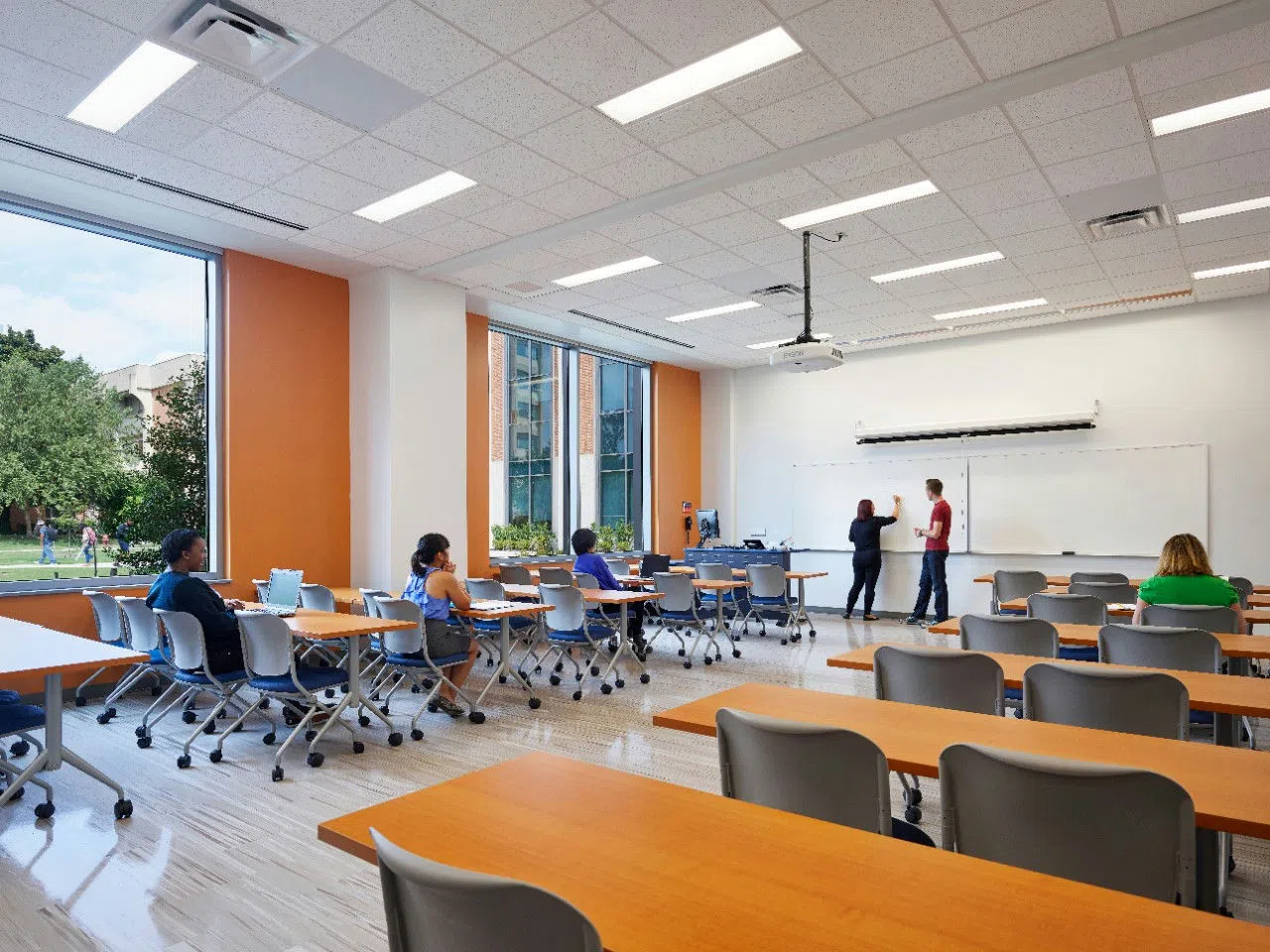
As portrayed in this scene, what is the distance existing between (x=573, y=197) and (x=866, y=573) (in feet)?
21.5

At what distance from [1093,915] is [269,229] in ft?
22.2

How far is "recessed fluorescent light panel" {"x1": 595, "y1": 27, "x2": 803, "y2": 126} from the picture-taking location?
3859mm

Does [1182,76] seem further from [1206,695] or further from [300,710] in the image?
[300,710]

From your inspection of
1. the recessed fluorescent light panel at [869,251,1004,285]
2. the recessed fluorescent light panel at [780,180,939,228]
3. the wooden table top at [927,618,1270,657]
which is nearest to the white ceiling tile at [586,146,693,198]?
the recessed fluorescent light panel at [780,180,939,228]

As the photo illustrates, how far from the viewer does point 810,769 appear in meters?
1.91

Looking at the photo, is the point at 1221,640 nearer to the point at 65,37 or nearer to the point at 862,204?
the point at 862,204

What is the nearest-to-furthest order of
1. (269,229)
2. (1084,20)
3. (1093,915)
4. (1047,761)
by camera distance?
(1093,915) < (1047,761) < (1084,20) < (269,229)

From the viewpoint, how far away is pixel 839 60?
398cm

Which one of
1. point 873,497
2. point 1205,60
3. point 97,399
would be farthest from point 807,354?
point 97,399

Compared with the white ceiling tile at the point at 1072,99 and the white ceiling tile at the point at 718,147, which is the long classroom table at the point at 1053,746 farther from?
the white ceiling tile at the point at 1072,99

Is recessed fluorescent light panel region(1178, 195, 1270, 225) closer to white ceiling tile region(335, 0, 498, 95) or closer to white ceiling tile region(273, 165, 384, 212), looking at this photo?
white ceiling tile region(335, 0, 498, 95)

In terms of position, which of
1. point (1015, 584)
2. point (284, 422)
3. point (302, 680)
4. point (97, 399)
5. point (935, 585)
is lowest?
point (935, 585)

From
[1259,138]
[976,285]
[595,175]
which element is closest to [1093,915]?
[595,175]

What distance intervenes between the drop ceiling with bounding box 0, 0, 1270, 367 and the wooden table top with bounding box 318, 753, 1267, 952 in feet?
10.8
